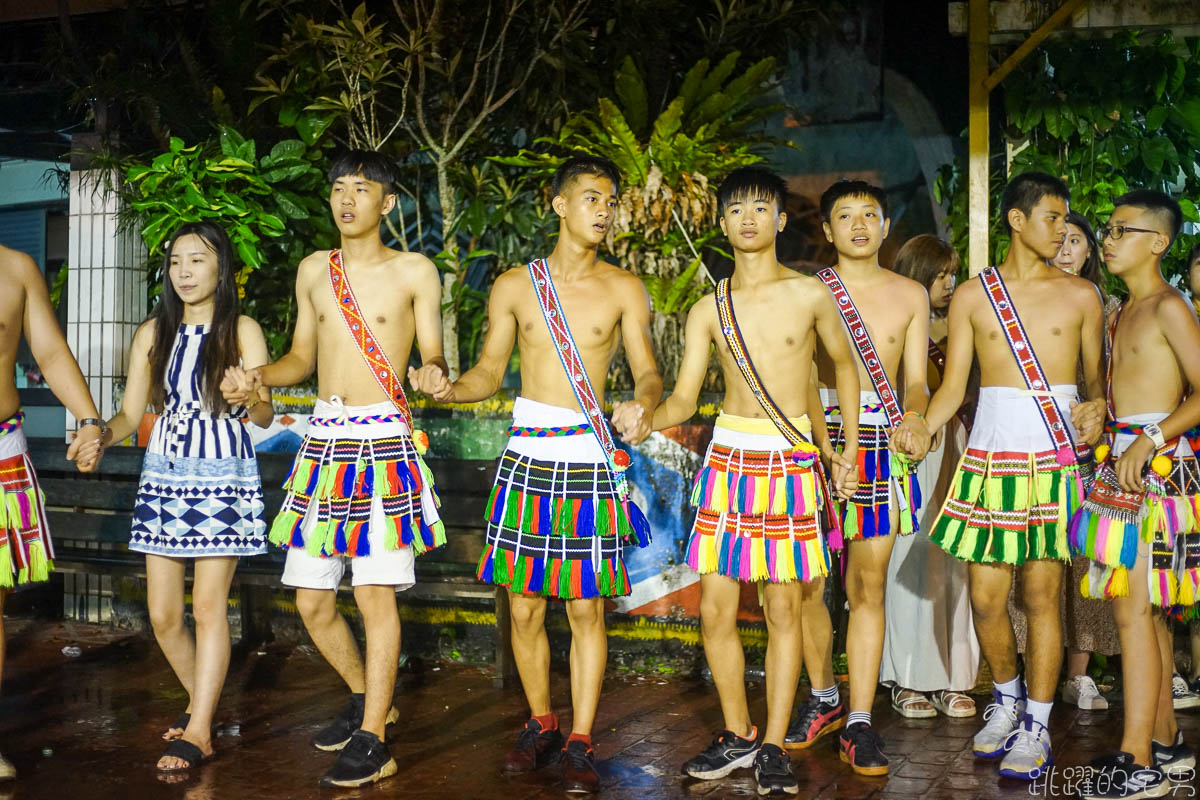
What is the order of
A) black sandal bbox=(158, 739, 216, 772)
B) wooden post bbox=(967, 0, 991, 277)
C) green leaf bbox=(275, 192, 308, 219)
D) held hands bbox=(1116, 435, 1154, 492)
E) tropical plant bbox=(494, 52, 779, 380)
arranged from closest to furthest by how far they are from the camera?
held hands bbox=(1116, 435, 1154, 492), black sandal bbox=(158, 739, 216, 772), wooden post bbox=(967, 0, 991, 277), green leaf bbox=(275, 192, 308, 219), tropical plant bbox=(494, 52, 779, 380)

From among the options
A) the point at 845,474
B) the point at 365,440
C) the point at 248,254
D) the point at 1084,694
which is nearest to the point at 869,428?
the point at 845,474

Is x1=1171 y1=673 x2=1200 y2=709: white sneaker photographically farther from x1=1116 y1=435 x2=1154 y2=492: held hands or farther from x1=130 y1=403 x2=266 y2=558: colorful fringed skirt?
x1=130 y1=403 x2=266 y2=558: colorful fringed skirt

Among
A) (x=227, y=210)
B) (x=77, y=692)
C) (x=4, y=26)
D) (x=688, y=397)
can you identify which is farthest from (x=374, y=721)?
(x=4, y=26)

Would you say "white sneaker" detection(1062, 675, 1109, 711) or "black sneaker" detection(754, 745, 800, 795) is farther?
"white sneaker" detection(1062, 675, 1109, 711)

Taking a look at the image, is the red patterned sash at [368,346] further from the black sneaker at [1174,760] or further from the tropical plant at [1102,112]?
the tropical plant at [1102,112]

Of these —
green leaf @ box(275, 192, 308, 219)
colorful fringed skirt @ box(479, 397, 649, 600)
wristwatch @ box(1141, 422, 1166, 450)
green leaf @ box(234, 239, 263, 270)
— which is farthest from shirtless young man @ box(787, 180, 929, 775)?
green leaf @ box(275, 192, 308, 219)

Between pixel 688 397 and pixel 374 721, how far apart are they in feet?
5.22

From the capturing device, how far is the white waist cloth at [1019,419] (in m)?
4.49

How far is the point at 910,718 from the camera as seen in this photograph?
17.3 ft

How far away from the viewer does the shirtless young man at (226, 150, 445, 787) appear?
14.7 ft

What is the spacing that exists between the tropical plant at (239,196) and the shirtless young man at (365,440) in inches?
120

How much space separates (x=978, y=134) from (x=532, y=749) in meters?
3.88

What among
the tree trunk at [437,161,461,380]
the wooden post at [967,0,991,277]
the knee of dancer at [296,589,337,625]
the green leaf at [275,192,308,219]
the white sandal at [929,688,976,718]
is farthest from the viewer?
the tree trunk at [437,161,461,380]

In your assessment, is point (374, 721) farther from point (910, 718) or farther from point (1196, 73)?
point (1196, 73)
